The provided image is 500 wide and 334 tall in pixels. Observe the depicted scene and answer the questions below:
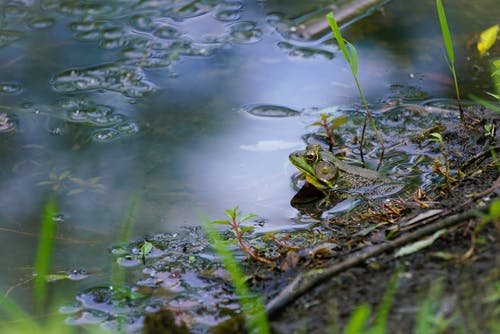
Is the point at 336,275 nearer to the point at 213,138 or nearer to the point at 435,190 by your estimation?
the point at 435,190

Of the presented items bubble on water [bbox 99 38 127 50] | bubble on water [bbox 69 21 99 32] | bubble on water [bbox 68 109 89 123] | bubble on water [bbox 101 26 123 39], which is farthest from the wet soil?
bubble on water [bbox 69 21 99 32]

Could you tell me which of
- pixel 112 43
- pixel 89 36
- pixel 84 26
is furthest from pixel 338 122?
pixel 84 26

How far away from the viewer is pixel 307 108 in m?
5.27

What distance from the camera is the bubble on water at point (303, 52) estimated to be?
19.7 feet

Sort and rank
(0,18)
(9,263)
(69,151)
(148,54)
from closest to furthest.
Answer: (9,263) → (69,151) → (148,54) → (0,18)

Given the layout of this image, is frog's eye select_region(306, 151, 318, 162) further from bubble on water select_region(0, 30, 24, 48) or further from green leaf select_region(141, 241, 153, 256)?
bubble on water select_region(0, 30, 24, 48)

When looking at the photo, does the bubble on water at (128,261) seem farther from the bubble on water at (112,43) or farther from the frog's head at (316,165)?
the bubble on water at (112,43)

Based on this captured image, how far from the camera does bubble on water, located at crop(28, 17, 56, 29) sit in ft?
20.9

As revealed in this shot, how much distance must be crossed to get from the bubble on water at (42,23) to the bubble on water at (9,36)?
0.16 meters

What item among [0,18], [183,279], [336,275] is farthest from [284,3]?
[336,275]

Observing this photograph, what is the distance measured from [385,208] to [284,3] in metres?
3.69

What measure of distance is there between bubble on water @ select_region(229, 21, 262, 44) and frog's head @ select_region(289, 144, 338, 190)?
224 centimetres

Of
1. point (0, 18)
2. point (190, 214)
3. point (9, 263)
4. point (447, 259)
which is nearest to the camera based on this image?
point (447, 259)

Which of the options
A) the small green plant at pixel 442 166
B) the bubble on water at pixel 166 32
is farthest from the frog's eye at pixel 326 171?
the bubble on water at pixel 166 32
